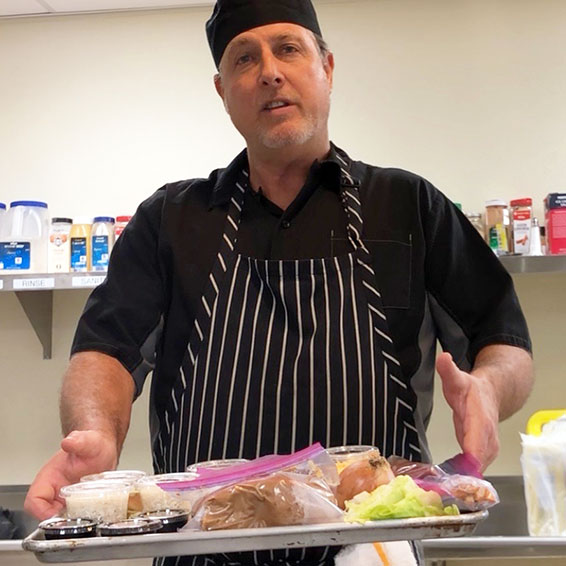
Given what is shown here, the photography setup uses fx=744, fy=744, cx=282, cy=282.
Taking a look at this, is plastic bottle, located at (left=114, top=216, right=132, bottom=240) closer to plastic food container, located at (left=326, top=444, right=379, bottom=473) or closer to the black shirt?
the black shirt

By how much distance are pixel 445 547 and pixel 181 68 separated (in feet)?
6.46

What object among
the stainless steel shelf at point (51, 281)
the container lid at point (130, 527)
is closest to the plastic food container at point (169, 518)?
the container lid at point (130, 527)

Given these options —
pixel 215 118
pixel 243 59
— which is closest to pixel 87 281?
pixel 215 118

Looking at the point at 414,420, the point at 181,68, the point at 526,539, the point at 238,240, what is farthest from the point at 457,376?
the point at 181,68

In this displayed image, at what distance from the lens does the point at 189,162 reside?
286 centimetres

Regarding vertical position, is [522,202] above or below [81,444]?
above

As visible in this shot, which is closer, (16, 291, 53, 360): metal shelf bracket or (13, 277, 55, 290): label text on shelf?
(13, 277, 55, 290): label text on shelf

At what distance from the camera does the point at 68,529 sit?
729mm

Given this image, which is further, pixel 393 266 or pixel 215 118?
pixel 215 118

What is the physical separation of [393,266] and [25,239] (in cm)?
161

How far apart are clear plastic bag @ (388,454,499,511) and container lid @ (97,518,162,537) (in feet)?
0.97

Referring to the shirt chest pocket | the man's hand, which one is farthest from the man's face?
the man's hand

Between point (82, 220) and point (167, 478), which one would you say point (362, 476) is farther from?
point (82, 220)

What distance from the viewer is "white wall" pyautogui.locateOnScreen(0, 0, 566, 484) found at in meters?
2.72
